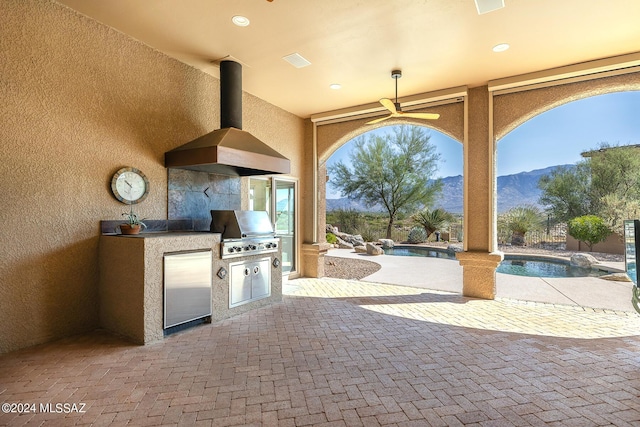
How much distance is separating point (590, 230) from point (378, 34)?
39.0 ft

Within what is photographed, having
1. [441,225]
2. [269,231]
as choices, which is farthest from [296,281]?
[441,225]

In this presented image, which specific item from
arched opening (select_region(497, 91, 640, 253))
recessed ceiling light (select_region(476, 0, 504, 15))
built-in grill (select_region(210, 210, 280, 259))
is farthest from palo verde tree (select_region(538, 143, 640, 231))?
built-in grill (select_region(210, 210, 280, 259))

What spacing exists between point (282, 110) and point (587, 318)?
606 centimetres

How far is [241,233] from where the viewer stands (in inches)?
167

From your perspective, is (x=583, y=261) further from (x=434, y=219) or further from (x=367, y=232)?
(x=367, y=232)

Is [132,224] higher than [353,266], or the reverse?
[132,224]

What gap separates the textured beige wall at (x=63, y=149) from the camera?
9.62 ft

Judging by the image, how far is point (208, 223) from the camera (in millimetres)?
4766

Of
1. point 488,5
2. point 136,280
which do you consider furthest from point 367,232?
point 136,280

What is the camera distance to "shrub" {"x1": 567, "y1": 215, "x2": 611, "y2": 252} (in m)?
10.8

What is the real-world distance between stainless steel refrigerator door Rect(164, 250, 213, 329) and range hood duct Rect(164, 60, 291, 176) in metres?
1.20

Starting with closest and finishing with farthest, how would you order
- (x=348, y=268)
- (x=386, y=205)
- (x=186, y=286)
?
1. (x=186, y=286)
2. (x=348, y=268)
3. (x=386, y=205)

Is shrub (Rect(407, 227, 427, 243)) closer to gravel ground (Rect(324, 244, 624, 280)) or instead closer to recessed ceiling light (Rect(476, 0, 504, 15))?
gravel ground (Rect(324, 244, 624, 280))

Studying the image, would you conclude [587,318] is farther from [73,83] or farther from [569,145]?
[569,145]
